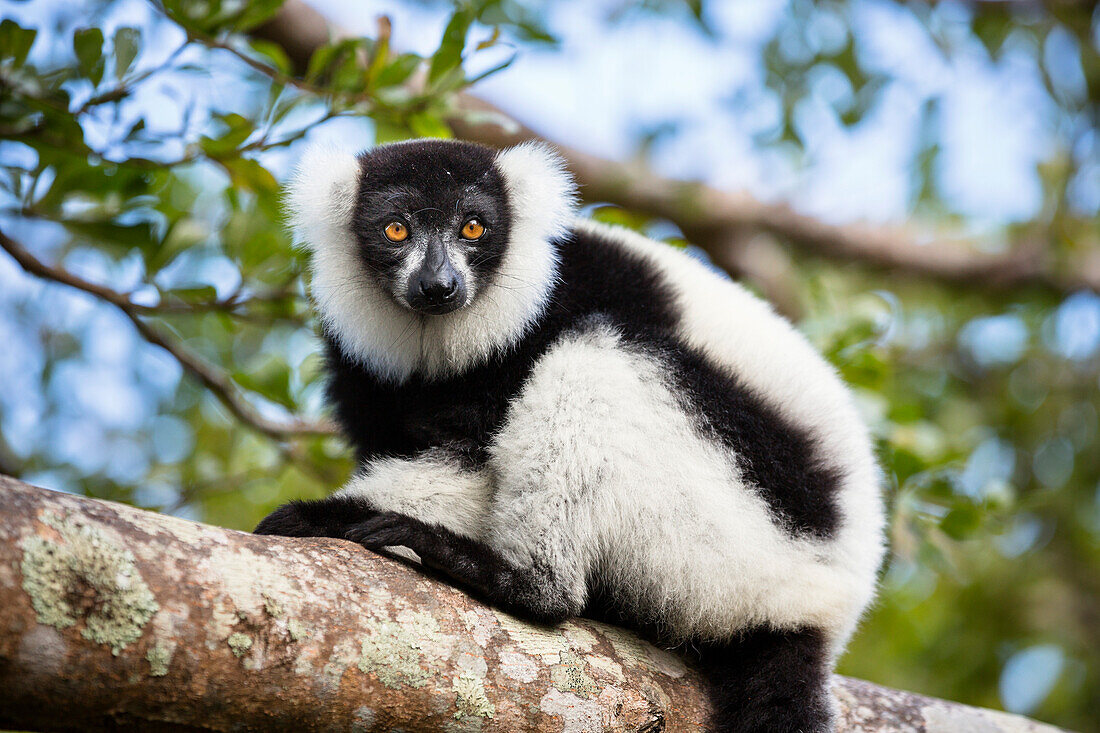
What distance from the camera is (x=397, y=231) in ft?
13.2

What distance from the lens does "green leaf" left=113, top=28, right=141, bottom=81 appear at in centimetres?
377

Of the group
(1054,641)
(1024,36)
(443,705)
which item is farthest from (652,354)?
(1024,36)

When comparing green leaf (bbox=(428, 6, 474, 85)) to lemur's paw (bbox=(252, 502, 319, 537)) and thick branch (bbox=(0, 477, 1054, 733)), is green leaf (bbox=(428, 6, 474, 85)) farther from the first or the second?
thick branch (bbox=(0, 477, 1054, 733))

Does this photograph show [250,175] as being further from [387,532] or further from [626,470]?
[626,470]

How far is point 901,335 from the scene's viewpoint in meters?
8.73

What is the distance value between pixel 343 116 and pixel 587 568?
8.08 ft

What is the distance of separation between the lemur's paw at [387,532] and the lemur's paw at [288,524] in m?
0.18

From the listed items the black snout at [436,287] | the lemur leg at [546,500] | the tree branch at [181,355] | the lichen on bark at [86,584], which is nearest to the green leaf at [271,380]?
the tree branch at [181,355]

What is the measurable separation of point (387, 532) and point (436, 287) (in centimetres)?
110

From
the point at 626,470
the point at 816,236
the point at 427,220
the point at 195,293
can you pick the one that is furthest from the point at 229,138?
the point at 816,236

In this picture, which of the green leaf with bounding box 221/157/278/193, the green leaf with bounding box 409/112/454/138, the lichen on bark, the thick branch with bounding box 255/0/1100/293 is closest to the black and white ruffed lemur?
the green leaf with bounding box 409/112/454/138

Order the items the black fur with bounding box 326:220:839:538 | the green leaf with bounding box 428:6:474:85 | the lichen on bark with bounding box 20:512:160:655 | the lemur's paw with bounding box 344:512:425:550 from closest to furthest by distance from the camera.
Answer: the lichen on bark with bounding box 20:512:160:655 < the lemur's paw with bounding box 344:512:425:550 < the black fur with bounding box 326:220:839:538 < the green leaf with bounding box 428:6:474:85

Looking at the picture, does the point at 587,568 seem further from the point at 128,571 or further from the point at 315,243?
the point at 315,243

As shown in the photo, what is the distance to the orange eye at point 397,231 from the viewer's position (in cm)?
402
